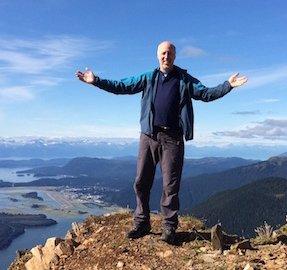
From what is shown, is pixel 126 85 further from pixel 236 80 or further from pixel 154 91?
pixel 236 80

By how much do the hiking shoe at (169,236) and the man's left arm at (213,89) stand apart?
3.21 m

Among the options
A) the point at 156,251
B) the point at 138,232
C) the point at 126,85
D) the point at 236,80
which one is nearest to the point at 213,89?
the point at 236,80

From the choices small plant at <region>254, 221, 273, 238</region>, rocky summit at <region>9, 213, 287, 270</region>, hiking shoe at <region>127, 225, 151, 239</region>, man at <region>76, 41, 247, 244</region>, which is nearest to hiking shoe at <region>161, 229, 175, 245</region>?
man at <region>76, 41, 247, 244</region>

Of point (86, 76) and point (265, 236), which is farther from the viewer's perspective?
point (265, 236)

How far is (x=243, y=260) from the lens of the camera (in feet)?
32.8

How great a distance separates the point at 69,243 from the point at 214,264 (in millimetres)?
4329

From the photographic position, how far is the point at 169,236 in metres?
11.5

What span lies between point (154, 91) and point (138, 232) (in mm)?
3598

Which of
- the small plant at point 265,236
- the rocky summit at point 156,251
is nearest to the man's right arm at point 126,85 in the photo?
the rocky summit at point 156,251

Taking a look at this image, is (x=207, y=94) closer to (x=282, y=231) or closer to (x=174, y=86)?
(x=174, y=86)

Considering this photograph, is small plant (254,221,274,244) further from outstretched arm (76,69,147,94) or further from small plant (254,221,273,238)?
outstretched arm (76,69,147,94)

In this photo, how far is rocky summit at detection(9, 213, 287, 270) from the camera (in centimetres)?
1023

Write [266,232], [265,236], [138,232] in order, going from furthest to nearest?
[266,232] → [265,236] → [138,232]

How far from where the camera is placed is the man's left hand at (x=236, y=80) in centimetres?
1044
